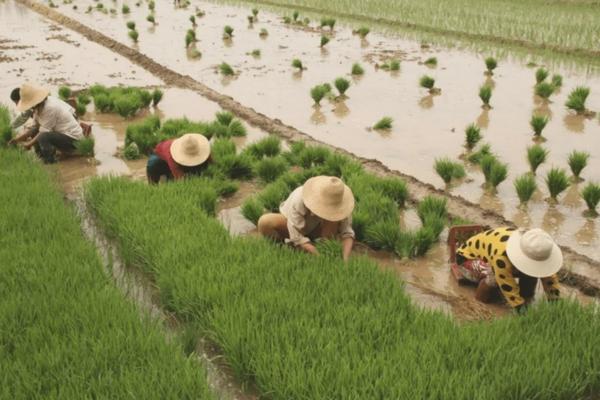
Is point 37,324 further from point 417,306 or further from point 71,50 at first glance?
point 71,50

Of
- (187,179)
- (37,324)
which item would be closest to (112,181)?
(187,179)

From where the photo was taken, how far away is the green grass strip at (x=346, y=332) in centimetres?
214

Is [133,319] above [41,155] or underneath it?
above

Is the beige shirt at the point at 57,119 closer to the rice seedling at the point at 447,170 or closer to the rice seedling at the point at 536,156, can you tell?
the rice seedling at the point at 447,170

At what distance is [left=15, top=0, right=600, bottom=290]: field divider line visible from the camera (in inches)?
137

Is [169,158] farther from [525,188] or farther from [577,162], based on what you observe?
[577,162]

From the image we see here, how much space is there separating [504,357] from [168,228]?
6.66 feet

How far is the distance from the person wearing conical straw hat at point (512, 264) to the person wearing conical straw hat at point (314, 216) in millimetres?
682

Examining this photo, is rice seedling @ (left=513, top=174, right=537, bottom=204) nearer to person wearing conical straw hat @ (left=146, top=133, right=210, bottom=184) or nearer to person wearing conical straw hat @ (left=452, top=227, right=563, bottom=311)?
person wearing conical straw hat @ (left=452, top=227, right=563, bottom=311)

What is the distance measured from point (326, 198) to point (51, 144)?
3117 millimetres

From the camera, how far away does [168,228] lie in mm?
3404

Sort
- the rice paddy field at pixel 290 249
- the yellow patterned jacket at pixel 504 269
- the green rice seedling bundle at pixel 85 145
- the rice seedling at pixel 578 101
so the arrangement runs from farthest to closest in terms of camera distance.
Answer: the rice seedling at pixel 578 101, the green rice seedling bundle at pixel 85 145, the yellow patterned jacket at pixel 504 269, the rice paddy field at pixel 290 249

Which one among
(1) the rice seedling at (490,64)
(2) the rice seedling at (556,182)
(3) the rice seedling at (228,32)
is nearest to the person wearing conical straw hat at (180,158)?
(2) the rice seedling at (556,182)

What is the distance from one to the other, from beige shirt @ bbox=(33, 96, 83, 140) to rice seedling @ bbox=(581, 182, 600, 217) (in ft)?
13.7
